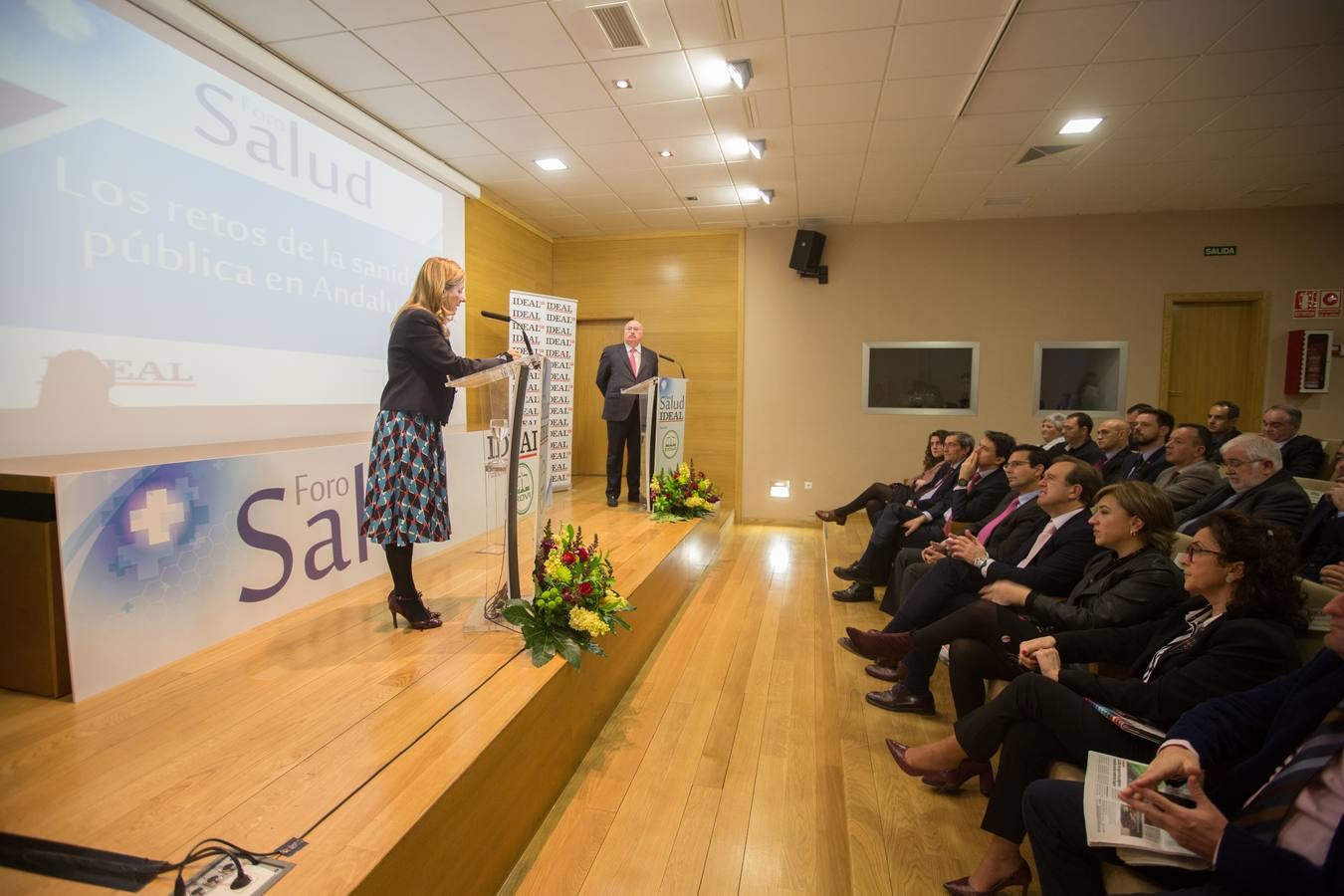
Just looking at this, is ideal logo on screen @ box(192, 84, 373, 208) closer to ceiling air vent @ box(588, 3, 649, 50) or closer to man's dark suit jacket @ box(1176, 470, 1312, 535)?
ceiling air vent @ box(588, 3, 649, 50)

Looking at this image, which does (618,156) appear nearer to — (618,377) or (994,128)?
(618,377)

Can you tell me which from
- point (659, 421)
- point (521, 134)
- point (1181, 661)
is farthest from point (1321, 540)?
point (521, 134)

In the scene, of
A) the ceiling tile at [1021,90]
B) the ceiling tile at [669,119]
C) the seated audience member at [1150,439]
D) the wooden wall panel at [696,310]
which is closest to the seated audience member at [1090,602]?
the seated audience member at [1150,439]

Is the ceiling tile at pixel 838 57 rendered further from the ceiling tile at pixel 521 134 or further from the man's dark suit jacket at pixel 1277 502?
the man's dark suit jacket at pixel 1277 502

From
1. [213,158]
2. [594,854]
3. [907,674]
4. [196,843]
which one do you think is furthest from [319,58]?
[907,674]

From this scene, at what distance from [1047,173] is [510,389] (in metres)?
4.80

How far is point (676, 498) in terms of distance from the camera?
5.01 m

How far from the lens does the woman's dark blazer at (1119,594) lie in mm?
1928

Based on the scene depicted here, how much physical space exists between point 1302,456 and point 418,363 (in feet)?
16.7

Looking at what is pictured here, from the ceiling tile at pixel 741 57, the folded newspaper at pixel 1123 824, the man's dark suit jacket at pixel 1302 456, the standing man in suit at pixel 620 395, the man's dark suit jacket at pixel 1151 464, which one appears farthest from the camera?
the standing man in suit at pixel 620 395

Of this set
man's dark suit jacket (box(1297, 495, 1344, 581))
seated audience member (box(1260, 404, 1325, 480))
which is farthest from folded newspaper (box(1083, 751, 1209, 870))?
seated audience member (box(1260, 404, 1325, 480))

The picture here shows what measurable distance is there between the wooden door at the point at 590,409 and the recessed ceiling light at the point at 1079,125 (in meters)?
4.47

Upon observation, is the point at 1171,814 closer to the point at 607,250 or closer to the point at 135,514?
the point at 135,514

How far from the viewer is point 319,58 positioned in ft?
11.3
